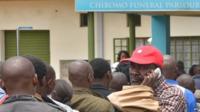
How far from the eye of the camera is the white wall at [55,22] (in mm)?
20312

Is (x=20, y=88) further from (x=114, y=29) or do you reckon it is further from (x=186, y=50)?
(x=114, y=29)

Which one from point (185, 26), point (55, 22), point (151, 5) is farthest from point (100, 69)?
point (55, 22)

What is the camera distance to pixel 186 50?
1900cm

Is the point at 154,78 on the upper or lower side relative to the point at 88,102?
upper

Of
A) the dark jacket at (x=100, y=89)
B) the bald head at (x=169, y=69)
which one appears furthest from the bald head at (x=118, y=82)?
the dark jacket at (x=100, y=89)

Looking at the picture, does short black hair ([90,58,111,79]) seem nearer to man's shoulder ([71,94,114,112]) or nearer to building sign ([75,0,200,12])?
man's shoulder ([71,94,114,112])

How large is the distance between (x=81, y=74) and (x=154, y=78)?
0.79 meters

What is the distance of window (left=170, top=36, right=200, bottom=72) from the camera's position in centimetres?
1884

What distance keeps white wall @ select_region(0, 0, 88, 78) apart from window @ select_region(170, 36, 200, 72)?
114 inches

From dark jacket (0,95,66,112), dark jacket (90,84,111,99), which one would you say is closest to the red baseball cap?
dark jacket (90,84,111,99)

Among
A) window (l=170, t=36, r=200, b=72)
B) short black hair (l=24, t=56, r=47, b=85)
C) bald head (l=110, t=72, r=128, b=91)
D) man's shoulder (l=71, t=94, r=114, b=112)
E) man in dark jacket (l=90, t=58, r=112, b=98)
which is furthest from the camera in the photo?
window (l=170, t=36, r=200, b=72)

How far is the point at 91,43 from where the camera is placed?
47.2 feet

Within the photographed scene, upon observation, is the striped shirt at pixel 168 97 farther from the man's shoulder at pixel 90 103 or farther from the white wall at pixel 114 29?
the white wall at pixel 114 29

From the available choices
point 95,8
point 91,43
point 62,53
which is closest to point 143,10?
point 95,8
